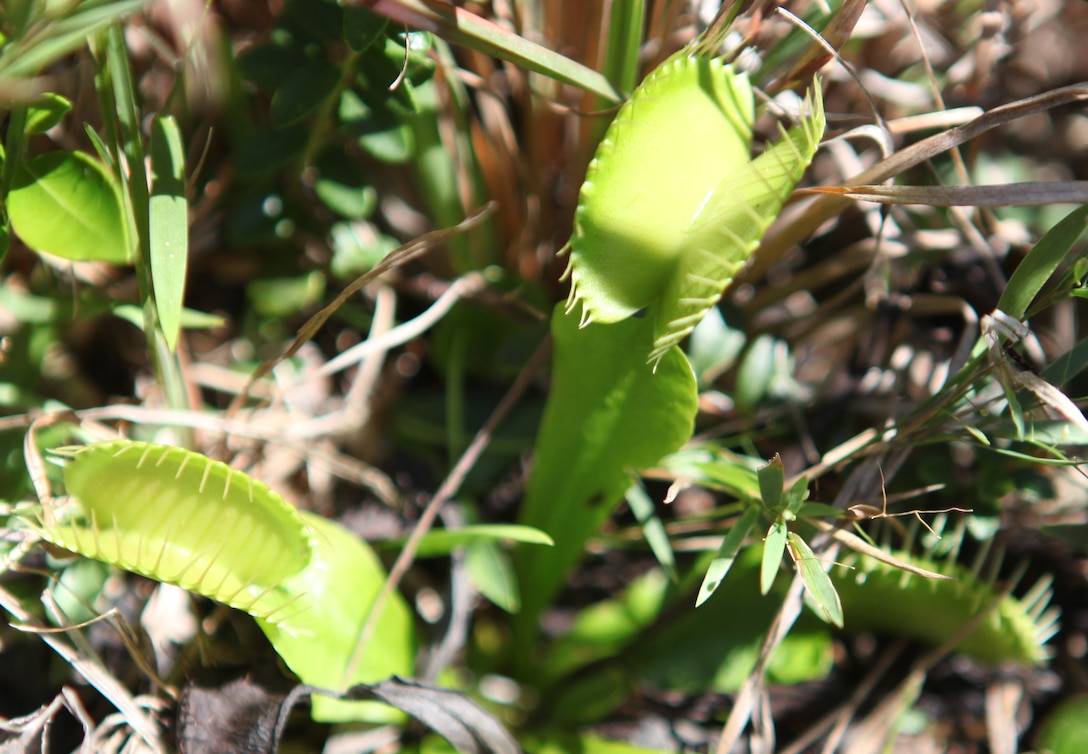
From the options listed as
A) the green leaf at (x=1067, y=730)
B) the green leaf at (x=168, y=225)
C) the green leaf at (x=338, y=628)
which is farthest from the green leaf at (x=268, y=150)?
the green leaf at (x=1067, y=730)

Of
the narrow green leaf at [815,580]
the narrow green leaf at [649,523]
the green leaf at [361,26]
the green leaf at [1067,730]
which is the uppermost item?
the green leaf at [361,26]

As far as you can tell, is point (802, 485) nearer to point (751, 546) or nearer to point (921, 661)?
point (751, 546)

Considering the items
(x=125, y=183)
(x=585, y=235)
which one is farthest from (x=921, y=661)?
(x=125, y=183)

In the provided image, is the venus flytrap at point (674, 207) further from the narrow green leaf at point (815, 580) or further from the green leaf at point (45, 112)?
the green leaf at point (45, 112)

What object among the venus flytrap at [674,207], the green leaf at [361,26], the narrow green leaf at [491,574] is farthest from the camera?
the narrow green leaf at [491,574]

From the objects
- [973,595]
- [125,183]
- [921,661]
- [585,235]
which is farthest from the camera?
[921,661]

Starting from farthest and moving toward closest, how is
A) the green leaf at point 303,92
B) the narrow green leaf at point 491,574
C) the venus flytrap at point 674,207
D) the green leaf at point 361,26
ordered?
the narrow green leaf at point 491,574
the green leaf at point 303,92
the green leaf at point 361,26
the venus flytrap at point 674,207

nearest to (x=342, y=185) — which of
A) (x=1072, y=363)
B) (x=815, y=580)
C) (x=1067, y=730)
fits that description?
(x=815, y=580)
